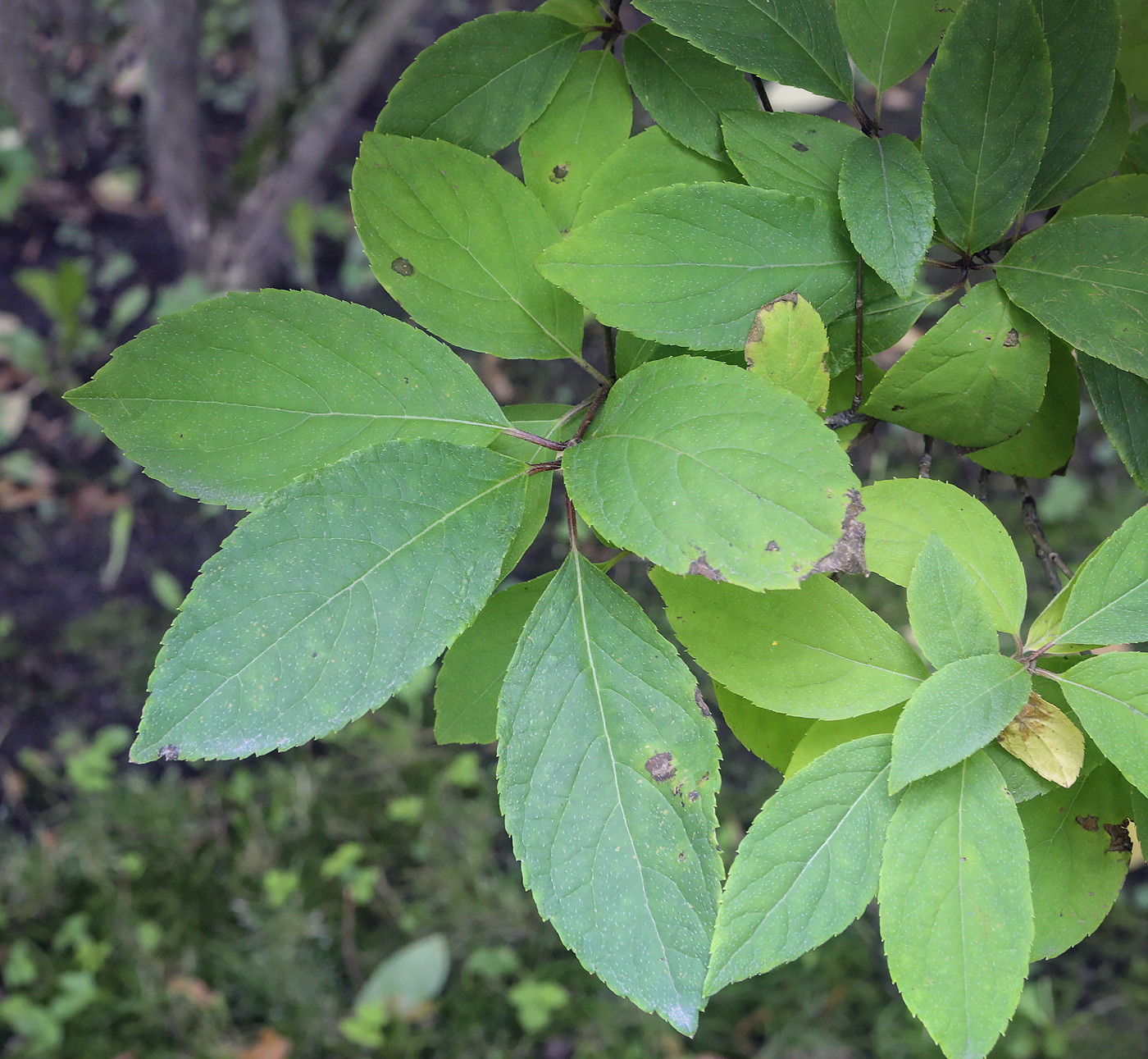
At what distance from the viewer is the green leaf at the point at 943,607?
2.25ft

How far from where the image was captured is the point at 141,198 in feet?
12.0

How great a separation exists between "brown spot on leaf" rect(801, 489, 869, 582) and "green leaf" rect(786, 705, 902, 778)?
231mm

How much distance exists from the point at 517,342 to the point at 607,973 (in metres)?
0.52

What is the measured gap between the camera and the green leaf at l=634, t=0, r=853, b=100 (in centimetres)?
69

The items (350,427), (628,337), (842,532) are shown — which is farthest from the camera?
(628,337)

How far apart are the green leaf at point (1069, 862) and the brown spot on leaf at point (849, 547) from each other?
14.6 inches

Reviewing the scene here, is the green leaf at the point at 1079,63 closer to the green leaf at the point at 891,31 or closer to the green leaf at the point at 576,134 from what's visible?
the green leaf at the point at 891,31

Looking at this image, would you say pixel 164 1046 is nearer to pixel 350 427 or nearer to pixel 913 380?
pixel 350 427

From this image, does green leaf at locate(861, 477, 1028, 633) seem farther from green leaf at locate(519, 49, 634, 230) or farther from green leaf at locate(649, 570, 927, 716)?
green leaf at locate(519, 49, 634, 230)

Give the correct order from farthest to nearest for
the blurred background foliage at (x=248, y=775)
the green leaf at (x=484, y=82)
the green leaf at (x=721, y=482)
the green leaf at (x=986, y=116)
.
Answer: the blurred background foliage at (x=248, y=775) → the green leaf at (x=484, y=82) → the green leaf at (x=986, y=116) → the green leaf at (x=721, y=482)

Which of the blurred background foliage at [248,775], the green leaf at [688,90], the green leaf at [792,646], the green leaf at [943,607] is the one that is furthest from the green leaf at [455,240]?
the blurred background foliage at [248,775]

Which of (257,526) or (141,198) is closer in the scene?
(257,526)

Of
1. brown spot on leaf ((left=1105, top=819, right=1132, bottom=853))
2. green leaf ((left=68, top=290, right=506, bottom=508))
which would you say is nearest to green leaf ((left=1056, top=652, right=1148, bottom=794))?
brown spot on leaf ((left=1105, top=819, right=1132, bottom=853))

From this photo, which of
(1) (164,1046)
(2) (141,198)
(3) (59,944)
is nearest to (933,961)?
(1) (164,1046)
